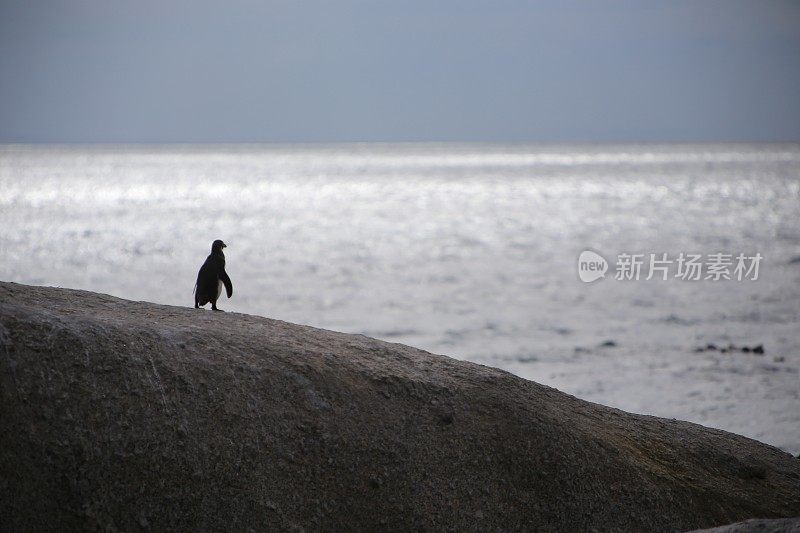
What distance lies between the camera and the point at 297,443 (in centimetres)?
841

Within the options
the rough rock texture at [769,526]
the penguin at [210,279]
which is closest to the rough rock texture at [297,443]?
the penguin at [210,279]

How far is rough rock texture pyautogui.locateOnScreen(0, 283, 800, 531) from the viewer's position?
7.59 m

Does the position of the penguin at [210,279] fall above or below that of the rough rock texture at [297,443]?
above

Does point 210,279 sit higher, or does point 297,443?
point 210,279

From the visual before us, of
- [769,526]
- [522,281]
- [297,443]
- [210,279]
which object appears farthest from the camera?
[522,281]

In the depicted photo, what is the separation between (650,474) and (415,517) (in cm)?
278

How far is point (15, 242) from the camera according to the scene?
57094mm

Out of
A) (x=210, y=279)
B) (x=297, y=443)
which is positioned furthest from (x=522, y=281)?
(x=297, y=443)

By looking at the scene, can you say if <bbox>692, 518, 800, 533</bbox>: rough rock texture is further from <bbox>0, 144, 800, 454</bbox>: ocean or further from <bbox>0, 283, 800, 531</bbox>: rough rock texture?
<bbox>0, 144, 800, 454</bbox>: ocean

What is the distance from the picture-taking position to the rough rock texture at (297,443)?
759 cm

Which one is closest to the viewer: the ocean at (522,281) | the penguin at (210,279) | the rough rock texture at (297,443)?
the rough rock texture at (297,443)

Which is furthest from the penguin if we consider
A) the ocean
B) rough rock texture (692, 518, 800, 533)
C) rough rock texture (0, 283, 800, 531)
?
the ocean

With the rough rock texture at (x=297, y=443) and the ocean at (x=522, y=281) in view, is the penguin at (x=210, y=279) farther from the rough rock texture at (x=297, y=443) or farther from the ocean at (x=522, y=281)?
the ocean at (x=522, y=281)

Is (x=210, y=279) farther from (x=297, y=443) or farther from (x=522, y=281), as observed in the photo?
(x=522, y=281)
